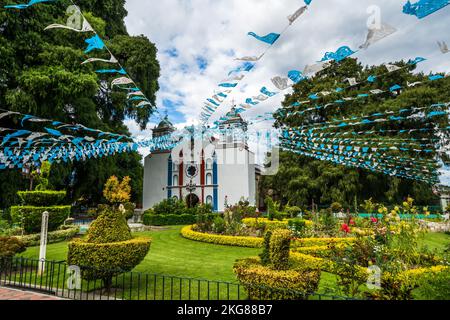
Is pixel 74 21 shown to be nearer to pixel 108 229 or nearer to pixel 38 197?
pixel 108 229

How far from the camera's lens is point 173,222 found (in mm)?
22016

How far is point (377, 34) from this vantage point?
4180 millimetres

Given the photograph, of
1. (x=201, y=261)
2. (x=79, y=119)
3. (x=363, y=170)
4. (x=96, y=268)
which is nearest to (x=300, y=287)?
(x=96, y=268)

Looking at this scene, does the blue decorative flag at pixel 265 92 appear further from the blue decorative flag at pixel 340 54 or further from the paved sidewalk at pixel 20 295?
the paved sidewalk at pixel 20 295

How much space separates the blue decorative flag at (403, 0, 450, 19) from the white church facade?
23.8 m

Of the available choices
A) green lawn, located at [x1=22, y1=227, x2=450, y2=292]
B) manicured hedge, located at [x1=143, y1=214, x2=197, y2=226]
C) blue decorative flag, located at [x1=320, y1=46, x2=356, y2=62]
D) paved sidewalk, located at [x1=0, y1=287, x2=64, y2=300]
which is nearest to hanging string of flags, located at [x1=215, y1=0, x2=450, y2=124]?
blue decorative flag, located at [x1=320, y1=46, x2=356, y2=62]

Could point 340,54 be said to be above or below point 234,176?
above

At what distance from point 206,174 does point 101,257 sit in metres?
23.3

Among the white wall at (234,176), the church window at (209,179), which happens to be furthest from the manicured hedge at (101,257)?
the church window at (209,179)

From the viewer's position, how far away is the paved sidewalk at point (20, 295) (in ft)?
19.9

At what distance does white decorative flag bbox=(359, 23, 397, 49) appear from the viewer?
159 inches

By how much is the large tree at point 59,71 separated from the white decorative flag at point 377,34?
597 inches

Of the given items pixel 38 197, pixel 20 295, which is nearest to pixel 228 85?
pixel 20 295

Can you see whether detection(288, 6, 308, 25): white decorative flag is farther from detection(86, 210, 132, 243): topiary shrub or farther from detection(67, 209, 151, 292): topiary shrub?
detection(86, 210, 132, 243): topiary shrub
